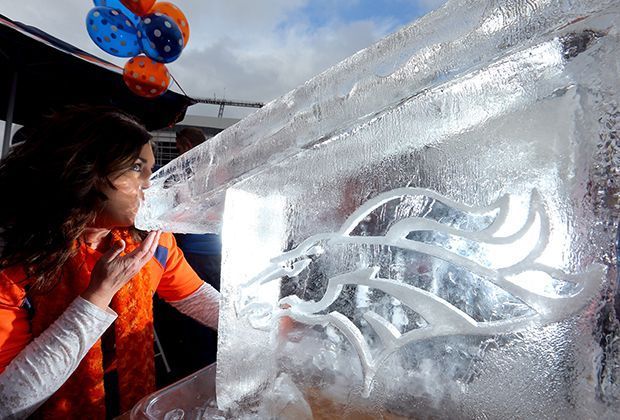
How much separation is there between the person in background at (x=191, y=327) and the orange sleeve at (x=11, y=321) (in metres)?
1.07

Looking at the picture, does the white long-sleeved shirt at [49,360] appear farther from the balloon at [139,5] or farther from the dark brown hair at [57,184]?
the balloon at [139,5]

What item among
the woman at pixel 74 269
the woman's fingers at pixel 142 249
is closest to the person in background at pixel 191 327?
the woman at pixel 74 269

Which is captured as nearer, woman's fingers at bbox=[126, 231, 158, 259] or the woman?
the woman

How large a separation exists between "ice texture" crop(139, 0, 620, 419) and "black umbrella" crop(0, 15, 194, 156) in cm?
222

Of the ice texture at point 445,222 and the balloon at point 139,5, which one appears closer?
the ice texture at point 445,222

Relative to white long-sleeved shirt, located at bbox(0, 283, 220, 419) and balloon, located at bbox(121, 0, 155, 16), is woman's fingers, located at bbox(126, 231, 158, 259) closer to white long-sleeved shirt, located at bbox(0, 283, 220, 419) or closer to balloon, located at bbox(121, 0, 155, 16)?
white long-sleeved shirt, located at bbox(0, 283, 220, 419)

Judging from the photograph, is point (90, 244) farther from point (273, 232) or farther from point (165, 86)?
point (165, 86)

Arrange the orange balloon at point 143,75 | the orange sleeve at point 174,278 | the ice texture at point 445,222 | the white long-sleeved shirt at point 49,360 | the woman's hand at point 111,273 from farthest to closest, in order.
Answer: the orange balloon at point 143,75 < the orange sleeve at point 174,278 < the woman's hand at point 111,273 < the white long-sleeved shirt at point 49,360 < the ice texture at point 445,222

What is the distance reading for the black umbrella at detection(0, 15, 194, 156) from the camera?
2459 mm

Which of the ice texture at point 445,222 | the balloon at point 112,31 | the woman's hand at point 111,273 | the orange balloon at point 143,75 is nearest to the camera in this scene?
the ice texture at point 445,222

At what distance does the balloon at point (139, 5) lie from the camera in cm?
239

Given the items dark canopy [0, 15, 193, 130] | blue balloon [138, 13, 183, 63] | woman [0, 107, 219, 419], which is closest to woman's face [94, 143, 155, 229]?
woman [0, 107, 219, 419]

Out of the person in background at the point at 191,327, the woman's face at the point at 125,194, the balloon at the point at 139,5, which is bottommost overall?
the person in background at the point at 191,327

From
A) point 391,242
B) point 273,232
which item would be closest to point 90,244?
point 273,232
